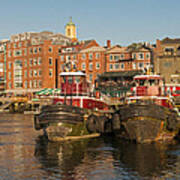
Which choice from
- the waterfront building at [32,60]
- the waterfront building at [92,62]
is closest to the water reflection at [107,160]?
the waterfront building at [92,62]

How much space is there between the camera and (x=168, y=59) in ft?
305

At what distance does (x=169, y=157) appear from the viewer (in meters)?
25.9

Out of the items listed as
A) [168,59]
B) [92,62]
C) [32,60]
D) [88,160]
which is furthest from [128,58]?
[88,160]

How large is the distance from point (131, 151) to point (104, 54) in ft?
250

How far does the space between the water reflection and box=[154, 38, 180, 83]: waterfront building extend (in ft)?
203

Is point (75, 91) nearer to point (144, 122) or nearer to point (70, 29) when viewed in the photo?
point (144, 122)

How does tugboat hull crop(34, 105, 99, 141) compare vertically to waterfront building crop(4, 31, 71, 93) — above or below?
below

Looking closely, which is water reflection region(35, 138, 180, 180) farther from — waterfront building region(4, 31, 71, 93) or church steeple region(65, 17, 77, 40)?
church steeple region(65, 17, 77, 40)

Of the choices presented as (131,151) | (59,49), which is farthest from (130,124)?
(59,49)

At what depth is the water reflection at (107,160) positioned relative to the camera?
69.5 feet

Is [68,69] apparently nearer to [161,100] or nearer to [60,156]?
[161,100]

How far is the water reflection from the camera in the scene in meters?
21.2

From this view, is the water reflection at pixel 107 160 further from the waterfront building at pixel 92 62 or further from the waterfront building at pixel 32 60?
the waterfront building at pixel 32 60

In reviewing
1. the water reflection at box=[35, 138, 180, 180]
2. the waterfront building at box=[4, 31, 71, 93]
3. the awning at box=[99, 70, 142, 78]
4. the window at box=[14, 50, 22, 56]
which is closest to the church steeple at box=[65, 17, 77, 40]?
the waterfront building at box=[4, 31, 71, 93]
